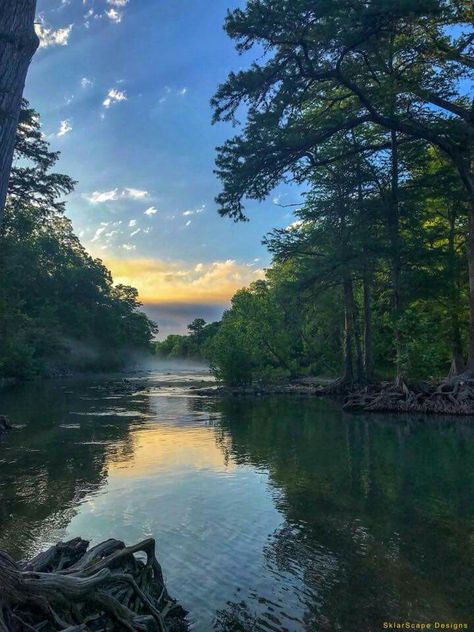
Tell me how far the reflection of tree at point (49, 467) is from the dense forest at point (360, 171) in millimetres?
9202

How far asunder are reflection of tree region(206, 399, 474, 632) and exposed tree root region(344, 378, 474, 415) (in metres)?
5.66

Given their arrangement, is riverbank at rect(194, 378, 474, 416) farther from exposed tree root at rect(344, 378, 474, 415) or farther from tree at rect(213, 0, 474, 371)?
tree at rect(213, 0, 474, 371)

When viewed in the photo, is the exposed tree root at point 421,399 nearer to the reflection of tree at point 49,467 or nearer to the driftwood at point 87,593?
the reflection of tree at point 49,467

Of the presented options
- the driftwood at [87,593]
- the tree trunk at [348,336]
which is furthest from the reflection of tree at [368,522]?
the tree trunk at [348,336]

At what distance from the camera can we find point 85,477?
37.6 feet

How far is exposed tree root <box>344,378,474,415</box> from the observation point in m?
23.0

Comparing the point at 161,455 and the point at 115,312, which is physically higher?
the point at 115,312

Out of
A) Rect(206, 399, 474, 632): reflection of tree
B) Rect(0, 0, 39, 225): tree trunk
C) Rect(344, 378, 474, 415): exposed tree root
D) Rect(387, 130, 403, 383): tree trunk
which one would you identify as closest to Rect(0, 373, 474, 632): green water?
Rect(206, 399, 474, 632): reflection of tree

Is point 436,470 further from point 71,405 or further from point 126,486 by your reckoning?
point 71,405

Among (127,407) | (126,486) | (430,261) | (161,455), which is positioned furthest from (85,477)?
(430,261)

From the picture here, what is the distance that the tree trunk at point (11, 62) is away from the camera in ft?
13.2

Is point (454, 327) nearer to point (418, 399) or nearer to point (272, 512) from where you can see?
point (418, 399)

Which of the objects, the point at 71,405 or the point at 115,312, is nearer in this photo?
the point at 71,405

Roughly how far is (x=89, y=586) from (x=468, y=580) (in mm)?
4567
